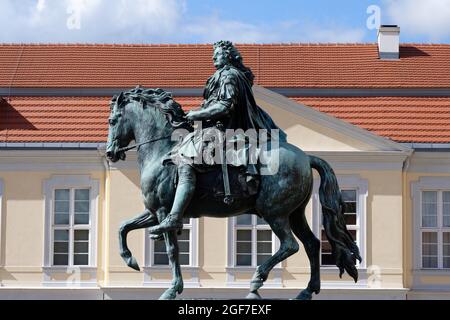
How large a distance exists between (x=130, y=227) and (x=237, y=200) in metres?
0.99

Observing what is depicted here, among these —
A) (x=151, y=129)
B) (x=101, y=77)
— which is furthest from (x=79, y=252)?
(x=151, y=129)

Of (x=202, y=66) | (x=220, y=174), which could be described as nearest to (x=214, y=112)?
(x=220, y=174)

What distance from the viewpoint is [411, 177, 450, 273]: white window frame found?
32.5 metres

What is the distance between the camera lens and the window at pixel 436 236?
1280 inches

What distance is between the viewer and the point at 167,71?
34.5m

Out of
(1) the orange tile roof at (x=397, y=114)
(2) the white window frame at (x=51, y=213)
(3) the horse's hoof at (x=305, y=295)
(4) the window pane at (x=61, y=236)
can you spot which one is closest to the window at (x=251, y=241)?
(1) the orange tile roof at (x=397, y=114)

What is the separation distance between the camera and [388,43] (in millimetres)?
35438

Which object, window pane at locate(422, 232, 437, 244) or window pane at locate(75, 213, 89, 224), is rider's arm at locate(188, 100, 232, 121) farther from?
window pane at locate(422, 232, 437, 244)

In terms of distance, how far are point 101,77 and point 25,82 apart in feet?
5.53

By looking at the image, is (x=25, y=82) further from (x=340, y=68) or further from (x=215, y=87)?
(x=215, y=87)

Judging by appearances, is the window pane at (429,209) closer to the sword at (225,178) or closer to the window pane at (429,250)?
the window pane at (429,250)

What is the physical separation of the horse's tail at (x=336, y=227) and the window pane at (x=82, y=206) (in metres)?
19.5

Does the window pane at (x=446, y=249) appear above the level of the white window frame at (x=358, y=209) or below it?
below

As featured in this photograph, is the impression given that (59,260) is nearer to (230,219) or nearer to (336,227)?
(230,219)
